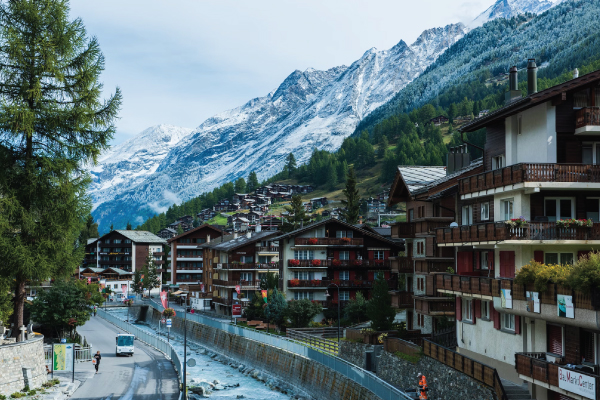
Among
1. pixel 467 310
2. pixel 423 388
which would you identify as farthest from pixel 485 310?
pixel 423 388

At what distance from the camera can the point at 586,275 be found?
2378 cm

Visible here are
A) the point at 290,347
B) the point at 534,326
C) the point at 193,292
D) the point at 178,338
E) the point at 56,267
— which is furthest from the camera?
the point at 193,292

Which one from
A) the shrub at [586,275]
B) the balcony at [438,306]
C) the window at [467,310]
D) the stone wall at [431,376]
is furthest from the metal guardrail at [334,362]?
the shrub at [586,275]

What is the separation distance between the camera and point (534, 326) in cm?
3077

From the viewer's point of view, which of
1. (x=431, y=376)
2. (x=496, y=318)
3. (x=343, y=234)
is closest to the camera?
(x=496, y=318)

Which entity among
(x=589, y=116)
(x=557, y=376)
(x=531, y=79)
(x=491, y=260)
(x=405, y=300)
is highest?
(x=531, y=79)

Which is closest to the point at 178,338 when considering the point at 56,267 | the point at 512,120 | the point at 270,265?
the point at 270,265

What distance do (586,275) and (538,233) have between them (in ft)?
22.5

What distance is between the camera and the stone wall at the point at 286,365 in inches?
1665

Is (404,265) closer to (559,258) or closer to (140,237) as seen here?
(559,258)

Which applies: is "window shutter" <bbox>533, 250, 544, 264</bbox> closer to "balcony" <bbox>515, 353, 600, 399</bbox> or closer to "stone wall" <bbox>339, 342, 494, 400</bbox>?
"balcony" <bbox>515, 353, 600, 399</bbox>

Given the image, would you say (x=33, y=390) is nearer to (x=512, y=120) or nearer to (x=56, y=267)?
(x=56, y=267)

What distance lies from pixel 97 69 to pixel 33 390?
19.5 metres

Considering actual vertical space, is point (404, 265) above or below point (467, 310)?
above
